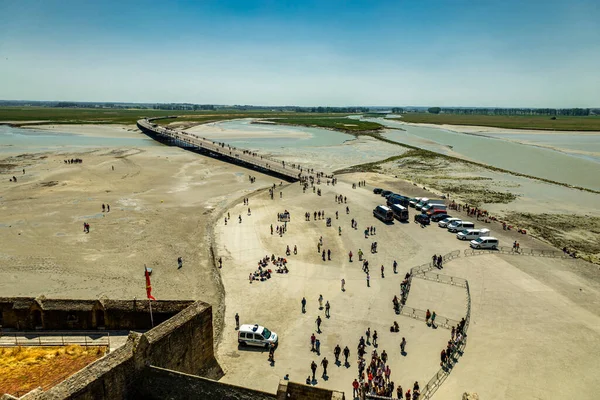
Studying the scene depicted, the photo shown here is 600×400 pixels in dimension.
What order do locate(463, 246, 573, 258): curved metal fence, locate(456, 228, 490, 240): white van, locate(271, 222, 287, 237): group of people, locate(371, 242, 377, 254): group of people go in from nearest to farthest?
locate(463, 246, 573, 258): curved metal fence → locate(371, 242, 377, 254): group of people → locate(456, 228, 490, 240): white van → locate(271, 222, 287, 237): group of people

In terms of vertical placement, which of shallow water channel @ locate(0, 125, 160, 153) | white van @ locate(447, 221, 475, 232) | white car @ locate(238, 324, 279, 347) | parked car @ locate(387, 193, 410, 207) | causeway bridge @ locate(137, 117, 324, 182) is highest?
shallow water channel @ locate(0, 125, 160, 153)

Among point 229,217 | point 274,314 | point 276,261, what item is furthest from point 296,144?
point 274,314

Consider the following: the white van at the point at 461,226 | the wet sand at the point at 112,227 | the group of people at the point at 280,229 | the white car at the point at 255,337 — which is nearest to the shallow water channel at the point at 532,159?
the white van at the point at 461,226

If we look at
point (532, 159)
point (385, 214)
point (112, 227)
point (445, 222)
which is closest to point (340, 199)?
point (385, 214)

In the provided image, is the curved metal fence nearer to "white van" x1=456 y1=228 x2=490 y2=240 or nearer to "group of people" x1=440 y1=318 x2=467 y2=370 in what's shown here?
"white van" x1=456 y1=228 x2=490 y2=240

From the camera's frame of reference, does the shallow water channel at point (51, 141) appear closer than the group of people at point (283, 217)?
No

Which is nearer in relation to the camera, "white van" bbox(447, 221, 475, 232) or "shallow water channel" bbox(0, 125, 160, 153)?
"white van" bbox(447, 221, 475, 232)

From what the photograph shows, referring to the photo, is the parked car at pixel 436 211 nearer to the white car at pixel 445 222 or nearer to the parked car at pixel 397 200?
the white car at pixel 445 222

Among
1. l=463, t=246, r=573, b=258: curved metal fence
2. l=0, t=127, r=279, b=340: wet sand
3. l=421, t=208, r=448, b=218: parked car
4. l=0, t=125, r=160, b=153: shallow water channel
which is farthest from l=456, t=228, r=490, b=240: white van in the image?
l=0, t=125, r=160, b=153: shallow water channel
